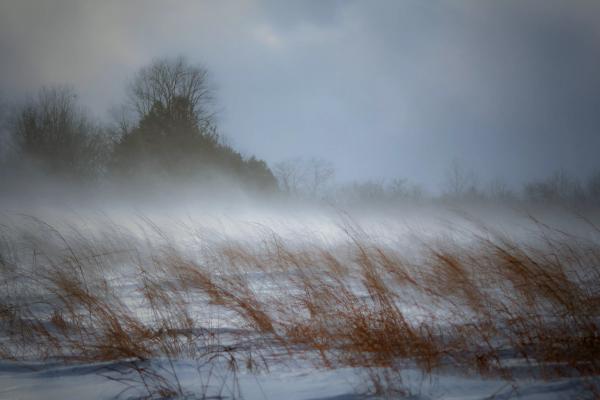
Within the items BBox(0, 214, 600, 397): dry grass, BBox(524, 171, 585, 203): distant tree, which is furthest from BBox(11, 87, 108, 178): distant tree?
BBox(524, 171, 585, 203): distant tree

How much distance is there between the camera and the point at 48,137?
42.6 feet

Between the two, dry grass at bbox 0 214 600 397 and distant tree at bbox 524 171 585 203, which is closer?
dry grass at bbox 0 214 600 397

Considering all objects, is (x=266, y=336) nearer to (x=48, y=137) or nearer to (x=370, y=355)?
(x=370, y=355)

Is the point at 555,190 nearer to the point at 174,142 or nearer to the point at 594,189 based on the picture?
the point at 594,189

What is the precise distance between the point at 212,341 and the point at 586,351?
1992 mm

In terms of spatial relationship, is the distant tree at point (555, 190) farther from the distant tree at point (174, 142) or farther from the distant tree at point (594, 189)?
the distant tree at point (174, 142)

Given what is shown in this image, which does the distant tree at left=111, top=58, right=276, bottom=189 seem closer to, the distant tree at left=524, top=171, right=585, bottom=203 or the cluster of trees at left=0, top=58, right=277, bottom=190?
the cluster of trees at left=0, top=58, right=277, bottom=190

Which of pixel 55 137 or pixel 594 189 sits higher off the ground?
pixel 55 137

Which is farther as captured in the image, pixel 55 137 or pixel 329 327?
pixel 55 137

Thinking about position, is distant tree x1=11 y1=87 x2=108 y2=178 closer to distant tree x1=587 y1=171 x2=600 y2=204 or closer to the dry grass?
the dry grass

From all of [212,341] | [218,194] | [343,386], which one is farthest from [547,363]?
[218,194]

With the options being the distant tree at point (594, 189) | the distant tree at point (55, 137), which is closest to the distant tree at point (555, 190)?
the distant tree at point (594, 189)

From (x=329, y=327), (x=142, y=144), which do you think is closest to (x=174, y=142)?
(x=142, y=144)

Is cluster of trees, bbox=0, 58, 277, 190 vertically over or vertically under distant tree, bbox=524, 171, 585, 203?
over
